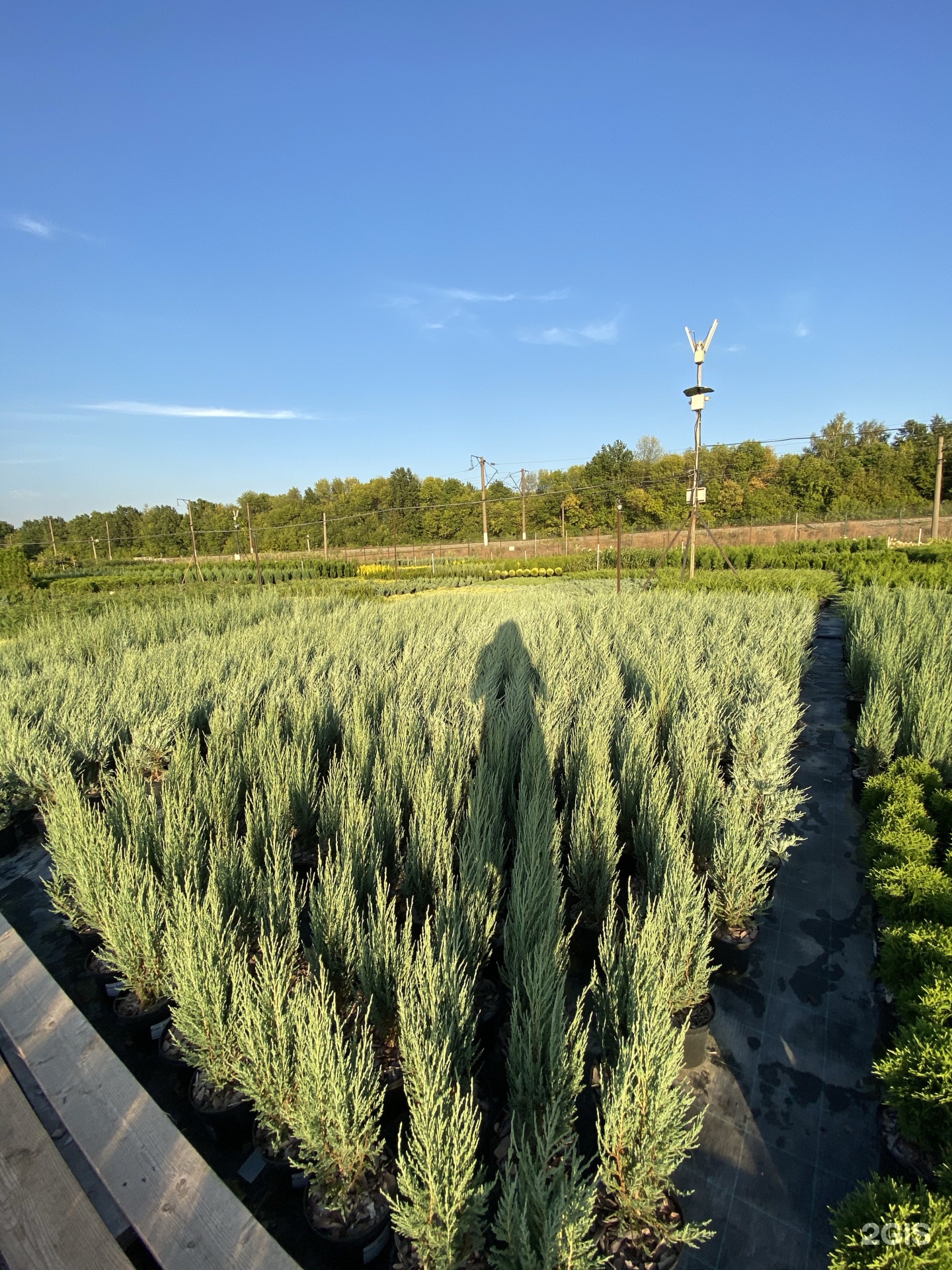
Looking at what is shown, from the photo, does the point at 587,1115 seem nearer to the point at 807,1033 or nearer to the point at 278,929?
the point at 807,1033

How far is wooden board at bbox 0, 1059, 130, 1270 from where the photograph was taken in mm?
1624

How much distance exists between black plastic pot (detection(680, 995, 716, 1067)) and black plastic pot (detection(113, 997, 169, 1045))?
2341 millimetres

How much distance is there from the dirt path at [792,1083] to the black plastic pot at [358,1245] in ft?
3.17

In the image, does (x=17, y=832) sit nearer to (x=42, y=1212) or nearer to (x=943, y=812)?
(x=42, y=1212)

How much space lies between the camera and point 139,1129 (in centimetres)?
197

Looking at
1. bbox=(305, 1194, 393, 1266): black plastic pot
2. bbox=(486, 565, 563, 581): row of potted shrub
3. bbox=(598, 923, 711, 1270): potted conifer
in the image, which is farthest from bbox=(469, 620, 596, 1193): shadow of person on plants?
bbox=(486, 565, 563, 581): row of potted shrub

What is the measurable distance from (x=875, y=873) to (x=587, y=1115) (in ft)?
6.10

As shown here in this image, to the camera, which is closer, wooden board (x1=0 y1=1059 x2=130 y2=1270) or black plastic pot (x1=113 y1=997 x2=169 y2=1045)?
Answer: wooden board (x1=0 y1=1059 x2=130 y2=1270)

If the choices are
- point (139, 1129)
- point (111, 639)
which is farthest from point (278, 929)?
point (111, 639)

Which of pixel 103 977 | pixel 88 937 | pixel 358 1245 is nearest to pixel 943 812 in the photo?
pixel 358 1245

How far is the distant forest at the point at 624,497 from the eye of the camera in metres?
41.6

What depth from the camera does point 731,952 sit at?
9.78ft

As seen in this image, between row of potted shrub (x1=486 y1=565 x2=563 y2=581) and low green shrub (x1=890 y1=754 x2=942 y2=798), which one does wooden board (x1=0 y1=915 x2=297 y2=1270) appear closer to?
low green shrub (x1=890 y1=754 x2=942 y2=798)

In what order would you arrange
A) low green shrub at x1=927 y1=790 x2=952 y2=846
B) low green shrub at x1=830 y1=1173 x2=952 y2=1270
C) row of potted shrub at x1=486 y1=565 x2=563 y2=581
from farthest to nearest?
1. row of potted shrub at x1=486 y1=565 x2=563 y2=581
2. low green shrub at x1=927 y1=790 x2=952 y2=846
3. low green shrub at x1=830 y1=1173 x2=952 y2=1270
